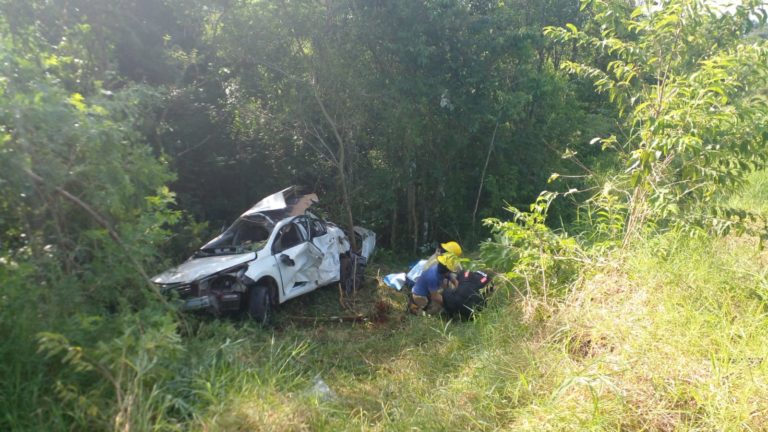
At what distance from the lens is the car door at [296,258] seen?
7.23 m

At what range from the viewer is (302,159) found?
11.8 meters

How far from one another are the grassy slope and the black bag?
59cm

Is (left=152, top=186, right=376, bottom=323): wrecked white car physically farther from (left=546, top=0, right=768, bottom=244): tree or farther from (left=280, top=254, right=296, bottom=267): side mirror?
(left=546, top=0, right=768, bottom=244): tree

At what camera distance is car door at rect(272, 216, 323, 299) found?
7.23m

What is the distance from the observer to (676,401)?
3.39 metres

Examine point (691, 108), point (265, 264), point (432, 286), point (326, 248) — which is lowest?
point (432, 286)

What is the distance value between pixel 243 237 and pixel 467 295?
11.1 feet

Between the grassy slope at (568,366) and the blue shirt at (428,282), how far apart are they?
113 centimetres

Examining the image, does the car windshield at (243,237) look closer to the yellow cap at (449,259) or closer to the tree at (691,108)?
the yellow cap at (449,259)

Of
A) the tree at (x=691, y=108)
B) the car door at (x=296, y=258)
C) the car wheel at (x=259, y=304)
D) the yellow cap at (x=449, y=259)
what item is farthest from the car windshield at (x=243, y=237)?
the tree at (x=691, y=108)

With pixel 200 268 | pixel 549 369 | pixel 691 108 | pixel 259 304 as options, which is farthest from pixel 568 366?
pixel 200 268

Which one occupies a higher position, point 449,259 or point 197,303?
point 449,259

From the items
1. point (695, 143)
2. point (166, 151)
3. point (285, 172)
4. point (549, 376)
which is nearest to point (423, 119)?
point (285, 172)

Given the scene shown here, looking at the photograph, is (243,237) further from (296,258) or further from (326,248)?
(326,248)
